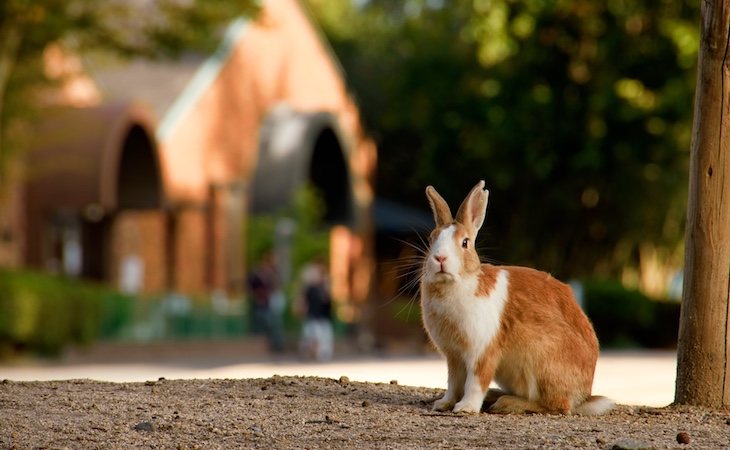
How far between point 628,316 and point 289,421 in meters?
25.4

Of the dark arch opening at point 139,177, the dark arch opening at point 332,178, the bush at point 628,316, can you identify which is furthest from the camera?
the dark arch opening at point 332,178

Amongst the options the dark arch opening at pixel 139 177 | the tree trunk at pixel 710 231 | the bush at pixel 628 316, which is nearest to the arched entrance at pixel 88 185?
the dark arch opening at pixel 139 177

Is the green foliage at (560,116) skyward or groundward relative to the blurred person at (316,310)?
skyward

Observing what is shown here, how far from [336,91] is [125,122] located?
52.5 ft

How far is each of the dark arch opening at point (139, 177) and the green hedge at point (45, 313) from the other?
18.0 feet

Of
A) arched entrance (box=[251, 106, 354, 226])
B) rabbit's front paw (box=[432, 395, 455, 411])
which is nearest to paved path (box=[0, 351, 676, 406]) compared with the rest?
rabbit's front paw (box=[432, 395, 455, 411])

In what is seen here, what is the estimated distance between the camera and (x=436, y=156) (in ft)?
129

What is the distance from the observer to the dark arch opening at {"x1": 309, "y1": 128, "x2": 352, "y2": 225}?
41.4 m

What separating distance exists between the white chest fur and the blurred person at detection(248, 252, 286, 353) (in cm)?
2036

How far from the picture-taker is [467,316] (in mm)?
8906

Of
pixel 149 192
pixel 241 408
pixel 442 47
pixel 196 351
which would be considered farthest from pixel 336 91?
pixel 241 408

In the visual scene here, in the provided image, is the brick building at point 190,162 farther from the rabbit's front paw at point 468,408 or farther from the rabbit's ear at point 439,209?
the rabbit's front paw at point 468,408

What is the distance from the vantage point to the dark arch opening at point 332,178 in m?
41.4

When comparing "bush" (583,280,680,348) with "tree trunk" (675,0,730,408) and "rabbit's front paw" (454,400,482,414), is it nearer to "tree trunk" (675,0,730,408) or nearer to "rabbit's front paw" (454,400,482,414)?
"tree trunk" (675,0,730,408)
